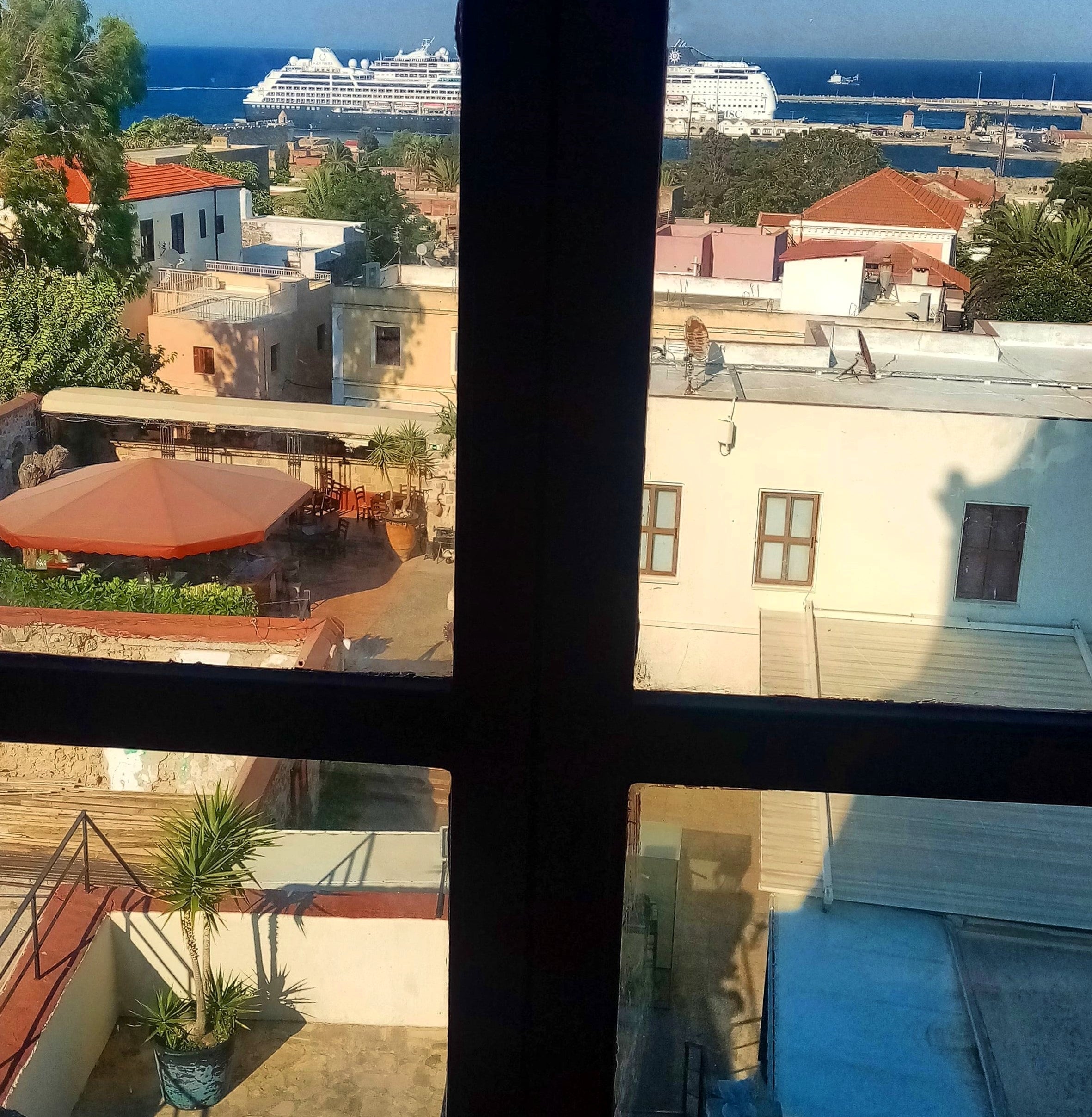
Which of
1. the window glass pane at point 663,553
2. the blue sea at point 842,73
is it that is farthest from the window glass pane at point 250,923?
the blue sea at point 842,73

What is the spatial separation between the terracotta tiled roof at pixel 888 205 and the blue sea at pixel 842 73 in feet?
0.08

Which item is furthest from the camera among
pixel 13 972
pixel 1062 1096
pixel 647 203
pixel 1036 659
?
pixel 13 972

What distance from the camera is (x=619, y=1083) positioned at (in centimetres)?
35

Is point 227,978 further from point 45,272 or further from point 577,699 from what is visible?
point 577,699

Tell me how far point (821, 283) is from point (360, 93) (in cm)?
26

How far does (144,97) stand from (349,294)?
171 mm

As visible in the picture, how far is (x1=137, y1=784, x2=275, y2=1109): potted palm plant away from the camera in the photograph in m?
0.58

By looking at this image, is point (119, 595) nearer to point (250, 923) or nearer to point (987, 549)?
point (987, 549)

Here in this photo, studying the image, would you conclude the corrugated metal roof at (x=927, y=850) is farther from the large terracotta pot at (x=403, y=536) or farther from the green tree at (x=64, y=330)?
the green tree at (x=64, y=330)

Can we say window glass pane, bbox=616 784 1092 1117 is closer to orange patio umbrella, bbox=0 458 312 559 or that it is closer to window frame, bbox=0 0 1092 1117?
window frame, bbox=0 0 1092 1117

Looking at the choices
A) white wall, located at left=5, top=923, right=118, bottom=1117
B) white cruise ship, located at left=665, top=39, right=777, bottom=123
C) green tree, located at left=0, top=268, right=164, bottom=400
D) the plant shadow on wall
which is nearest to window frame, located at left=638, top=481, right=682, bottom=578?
white cruise ship, located at left=665, top=39, right=777, bottom=123

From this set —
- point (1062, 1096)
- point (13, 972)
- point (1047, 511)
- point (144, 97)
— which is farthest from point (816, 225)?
point (13, 972)

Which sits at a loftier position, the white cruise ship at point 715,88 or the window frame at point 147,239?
the white cruise ship at point 715,88

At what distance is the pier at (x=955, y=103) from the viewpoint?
0.33 meters
